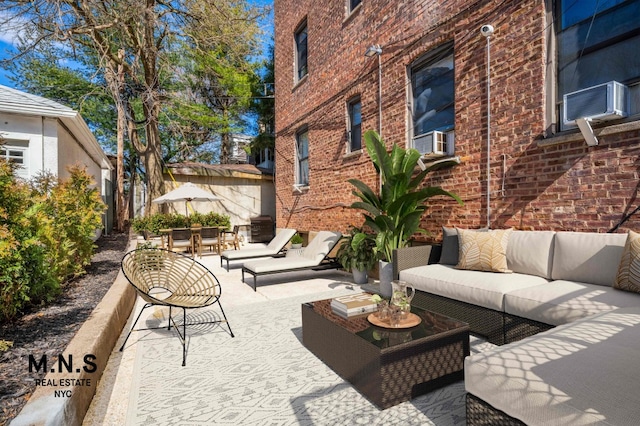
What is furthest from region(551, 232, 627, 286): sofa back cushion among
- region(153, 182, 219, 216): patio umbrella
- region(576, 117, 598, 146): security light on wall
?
region(153, 182, 219, 216): patio umbrella

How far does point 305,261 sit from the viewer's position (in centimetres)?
621

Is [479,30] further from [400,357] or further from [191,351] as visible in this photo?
[191,351]

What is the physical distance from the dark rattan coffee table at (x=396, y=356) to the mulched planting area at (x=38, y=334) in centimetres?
212

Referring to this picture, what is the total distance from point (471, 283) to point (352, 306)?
55.2 inches

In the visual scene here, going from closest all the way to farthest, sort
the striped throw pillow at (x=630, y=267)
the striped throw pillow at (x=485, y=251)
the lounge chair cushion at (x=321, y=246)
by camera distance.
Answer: the striped throw pillow at (x=630, y=267) < the striped throw pillow at (x=485, y=251) < the lounge chair cushion at (x=321, y=246)

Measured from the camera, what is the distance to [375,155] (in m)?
5.38

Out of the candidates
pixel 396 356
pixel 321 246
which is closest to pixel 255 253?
pixel 321 246

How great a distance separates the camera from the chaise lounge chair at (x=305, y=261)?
227 inches

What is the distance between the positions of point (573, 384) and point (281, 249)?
6.14 meters

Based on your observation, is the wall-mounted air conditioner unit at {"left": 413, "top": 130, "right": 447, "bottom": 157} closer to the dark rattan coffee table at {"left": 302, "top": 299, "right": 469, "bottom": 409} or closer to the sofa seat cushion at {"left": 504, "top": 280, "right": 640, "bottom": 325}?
the sofa seat cushion at {"left": 504, "top": 280, "right": 640, "bottom": 325}

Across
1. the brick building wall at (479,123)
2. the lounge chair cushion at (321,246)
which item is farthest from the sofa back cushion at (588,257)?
the lounge chair cushion at (321,246)

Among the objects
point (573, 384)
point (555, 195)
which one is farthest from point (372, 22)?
point (573, 384)

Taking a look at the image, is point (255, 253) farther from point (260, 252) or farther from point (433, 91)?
point (433, 91)

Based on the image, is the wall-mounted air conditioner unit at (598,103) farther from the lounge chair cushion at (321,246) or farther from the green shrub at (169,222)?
the green shrub at (169,222)
